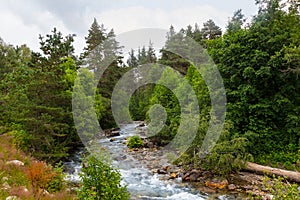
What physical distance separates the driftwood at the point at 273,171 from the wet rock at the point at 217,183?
180cm

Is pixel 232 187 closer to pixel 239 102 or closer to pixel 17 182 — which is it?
pixel 239 102

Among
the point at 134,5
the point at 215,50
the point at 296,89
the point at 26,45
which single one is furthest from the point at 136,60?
the point at 296,89

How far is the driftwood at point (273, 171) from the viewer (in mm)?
9930

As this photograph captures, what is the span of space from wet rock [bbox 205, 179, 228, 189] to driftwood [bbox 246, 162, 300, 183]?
1.80m

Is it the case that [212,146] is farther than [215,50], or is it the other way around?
[215,50]

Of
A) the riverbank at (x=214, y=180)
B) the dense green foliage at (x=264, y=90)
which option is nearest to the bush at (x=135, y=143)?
the riverbank at (x=214, y=180)

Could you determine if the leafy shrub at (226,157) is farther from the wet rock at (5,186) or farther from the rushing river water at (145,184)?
the wet rock at (5,186)

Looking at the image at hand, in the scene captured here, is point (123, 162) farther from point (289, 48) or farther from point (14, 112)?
point (289, 48)

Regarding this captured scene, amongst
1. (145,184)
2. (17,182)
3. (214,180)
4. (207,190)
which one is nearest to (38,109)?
(17,182)

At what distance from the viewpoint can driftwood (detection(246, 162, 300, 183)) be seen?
32.6 feet

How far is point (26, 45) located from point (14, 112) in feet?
102

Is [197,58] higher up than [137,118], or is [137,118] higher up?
[197,58]

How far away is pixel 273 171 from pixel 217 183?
2.64 metres

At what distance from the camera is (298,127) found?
11961mm
